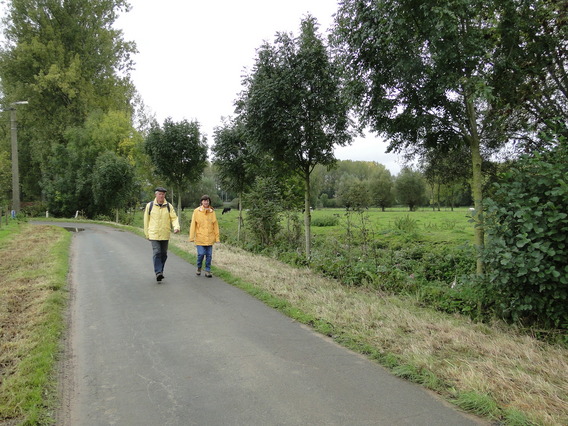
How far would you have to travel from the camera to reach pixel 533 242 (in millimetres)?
4727

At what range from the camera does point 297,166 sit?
10.6 meters

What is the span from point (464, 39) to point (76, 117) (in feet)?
124

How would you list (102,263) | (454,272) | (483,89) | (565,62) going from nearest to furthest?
(483,89) → (565,62) → (454,272) → (102,263)

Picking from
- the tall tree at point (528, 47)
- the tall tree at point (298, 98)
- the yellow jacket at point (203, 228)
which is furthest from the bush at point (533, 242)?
the yellow jacket at point (203, 228)

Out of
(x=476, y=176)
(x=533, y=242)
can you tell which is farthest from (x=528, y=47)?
(x=533, y=242)

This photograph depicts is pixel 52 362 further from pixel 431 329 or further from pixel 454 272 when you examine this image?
pixel 454 272

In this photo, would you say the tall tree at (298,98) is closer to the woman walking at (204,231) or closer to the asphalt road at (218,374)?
the woman walking at (204,231)

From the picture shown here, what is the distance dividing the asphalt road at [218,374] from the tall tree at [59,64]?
3376cm

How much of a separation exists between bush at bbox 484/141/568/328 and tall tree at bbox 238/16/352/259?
4.95 meters

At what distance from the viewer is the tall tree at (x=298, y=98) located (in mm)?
9398

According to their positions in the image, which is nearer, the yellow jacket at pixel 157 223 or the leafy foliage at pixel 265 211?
the yellow jacket at pixel 157 223

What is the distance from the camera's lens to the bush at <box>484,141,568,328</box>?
454 cm

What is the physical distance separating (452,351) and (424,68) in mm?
4203

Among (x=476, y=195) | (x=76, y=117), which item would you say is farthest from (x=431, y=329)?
(x=76, y=117)
